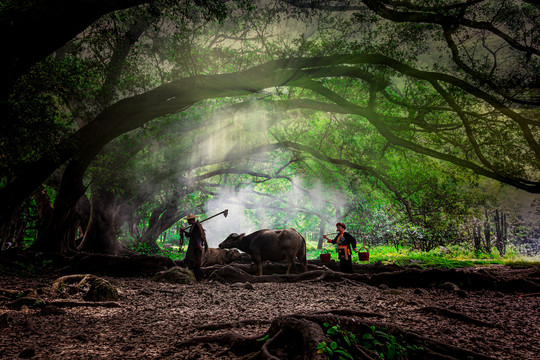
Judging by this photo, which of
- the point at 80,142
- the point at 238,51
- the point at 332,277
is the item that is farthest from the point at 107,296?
the point at 238,51

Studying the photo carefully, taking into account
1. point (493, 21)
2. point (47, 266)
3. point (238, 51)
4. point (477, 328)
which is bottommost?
point (477, 328)

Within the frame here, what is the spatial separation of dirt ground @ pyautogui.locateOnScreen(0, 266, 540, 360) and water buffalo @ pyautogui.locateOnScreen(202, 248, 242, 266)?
4287 mm

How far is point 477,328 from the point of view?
4.53 meters

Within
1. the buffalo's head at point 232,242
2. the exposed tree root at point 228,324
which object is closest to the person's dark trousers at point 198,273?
the buffalo's head at point 232,242

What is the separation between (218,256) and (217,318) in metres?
8.24

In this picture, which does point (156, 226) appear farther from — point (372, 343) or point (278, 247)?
point (372, 343)

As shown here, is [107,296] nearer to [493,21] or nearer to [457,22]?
[457,22]

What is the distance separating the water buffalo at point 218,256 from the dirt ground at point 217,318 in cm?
429

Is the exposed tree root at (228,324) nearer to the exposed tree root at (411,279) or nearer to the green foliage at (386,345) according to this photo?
the green foliage at (386,345)

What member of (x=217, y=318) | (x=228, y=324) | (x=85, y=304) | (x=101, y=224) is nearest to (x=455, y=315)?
(x=228, y=324)

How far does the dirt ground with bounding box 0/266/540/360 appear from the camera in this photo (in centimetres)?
361

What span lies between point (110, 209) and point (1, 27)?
38.8 ft

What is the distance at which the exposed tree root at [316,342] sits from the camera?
9.71 ft

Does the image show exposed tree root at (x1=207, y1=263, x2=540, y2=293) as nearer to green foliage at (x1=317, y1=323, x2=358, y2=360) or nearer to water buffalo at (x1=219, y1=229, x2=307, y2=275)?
water buffalo at (x1=219, y1=229, x2=307, y2=275)
